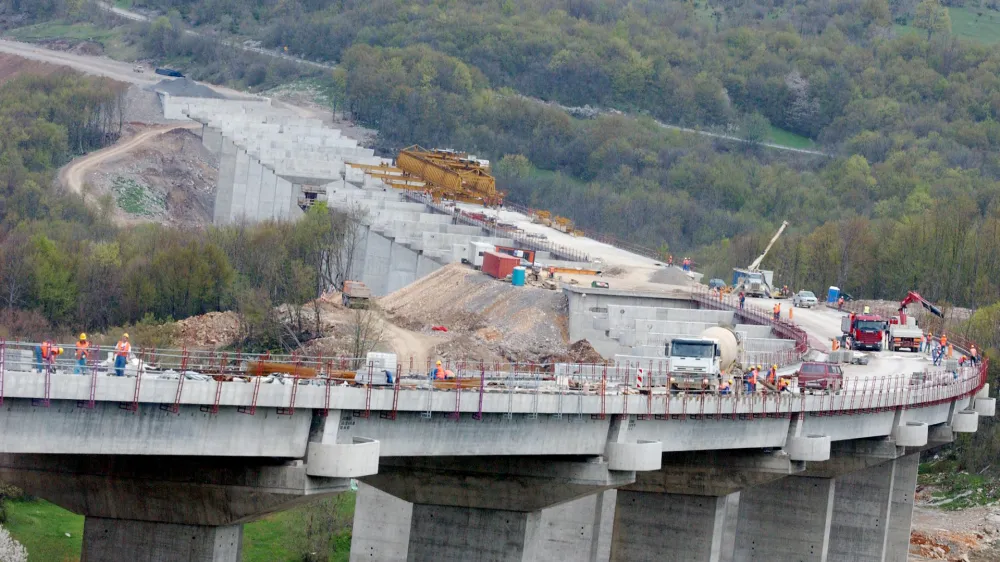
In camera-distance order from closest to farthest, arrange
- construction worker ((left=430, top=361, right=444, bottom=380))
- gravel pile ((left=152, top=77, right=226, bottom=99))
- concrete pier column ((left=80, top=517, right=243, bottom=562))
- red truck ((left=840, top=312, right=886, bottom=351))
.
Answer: concrete pier column ((left=80, top=517, right=243, bottom=562))
construction worker ((left=430, top=361, right=444, bottom=380))
red truck ((left=840, top=312, right=886, bottom=351))
gravel pile ((left=152, top=77, right=226, bottom=99))

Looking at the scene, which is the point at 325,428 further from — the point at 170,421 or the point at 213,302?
the point at 213,302

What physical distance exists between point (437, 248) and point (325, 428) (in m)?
69.9

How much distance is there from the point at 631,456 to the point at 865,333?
30.7 metres

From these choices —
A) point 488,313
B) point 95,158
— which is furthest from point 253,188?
point 488,313

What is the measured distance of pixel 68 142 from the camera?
175250mm

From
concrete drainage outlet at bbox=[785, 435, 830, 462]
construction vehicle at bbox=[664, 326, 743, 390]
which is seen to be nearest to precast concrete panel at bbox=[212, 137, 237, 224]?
construction vehicle at bbox=[664, 326, 743, 390]

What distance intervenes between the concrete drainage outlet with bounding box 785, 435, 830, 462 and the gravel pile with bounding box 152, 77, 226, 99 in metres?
134

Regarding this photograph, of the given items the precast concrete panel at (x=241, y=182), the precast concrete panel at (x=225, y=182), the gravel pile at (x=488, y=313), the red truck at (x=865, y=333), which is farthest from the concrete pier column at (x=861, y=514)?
the precast concrete panel at (x=225, y=182)

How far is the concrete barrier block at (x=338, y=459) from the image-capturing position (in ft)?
138

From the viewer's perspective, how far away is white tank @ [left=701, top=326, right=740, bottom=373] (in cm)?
6562

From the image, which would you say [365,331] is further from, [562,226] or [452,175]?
[452,175]

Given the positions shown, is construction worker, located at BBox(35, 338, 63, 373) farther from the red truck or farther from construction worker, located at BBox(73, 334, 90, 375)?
the red truck

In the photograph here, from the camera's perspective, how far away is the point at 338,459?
4197 centimetres

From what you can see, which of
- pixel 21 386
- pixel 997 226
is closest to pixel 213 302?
pixel 997 226
